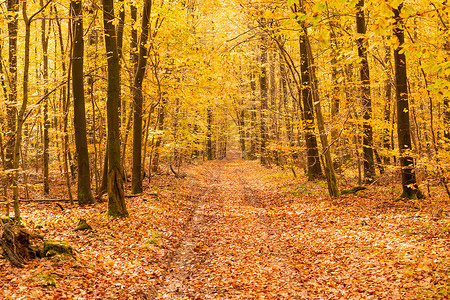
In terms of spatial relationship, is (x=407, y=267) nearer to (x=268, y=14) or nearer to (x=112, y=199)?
(x=268, y=14)

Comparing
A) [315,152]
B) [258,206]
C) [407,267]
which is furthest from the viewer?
[315,152]

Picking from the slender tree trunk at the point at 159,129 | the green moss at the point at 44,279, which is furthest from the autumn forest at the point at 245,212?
the slender tree trunk at the point at 159,129

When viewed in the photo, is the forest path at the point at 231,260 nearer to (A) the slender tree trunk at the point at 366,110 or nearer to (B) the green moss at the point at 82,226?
(B) the green moss at the point at 82,226

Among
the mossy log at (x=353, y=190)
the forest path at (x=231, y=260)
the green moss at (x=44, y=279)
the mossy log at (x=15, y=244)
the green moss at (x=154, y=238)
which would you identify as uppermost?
the mossy log at (x=15, y=244)

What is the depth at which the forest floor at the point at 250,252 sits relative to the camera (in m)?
6.16

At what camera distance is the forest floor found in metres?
6.16

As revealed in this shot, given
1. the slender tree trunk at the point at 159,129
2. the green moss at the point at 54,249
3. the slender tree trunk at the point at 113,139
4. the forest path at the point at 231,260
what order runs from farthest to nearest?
the slender tree trunk at the point at 159,129
the slender tree trunk at the point at 113,139
the green moss at the point at 54,249
the forest path at the point at 231,260

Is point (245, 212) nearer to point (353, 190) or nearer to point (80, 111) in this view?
point (353, 190)

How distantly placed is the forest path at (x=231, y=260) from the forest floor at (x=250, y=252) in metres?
0.03

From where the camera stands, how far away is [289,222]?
11.7 metres

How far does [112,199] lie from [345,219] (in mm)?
7854

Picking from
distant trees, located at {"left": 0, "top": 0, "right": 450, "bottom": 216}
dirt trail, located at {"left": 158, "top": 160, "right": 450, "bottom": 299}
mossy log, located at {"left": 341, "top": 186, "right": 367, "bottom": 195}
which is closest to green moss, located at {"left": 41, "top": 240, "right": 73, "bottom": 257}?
distant trees, located at {"left": 0, "top": 0, "right": 450, "bottom": 216}

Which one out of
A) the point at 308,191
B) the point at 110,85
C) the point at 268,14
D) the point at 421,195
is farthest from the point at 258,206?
the point at 268,14

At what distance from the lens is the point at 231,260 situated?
8414mm
